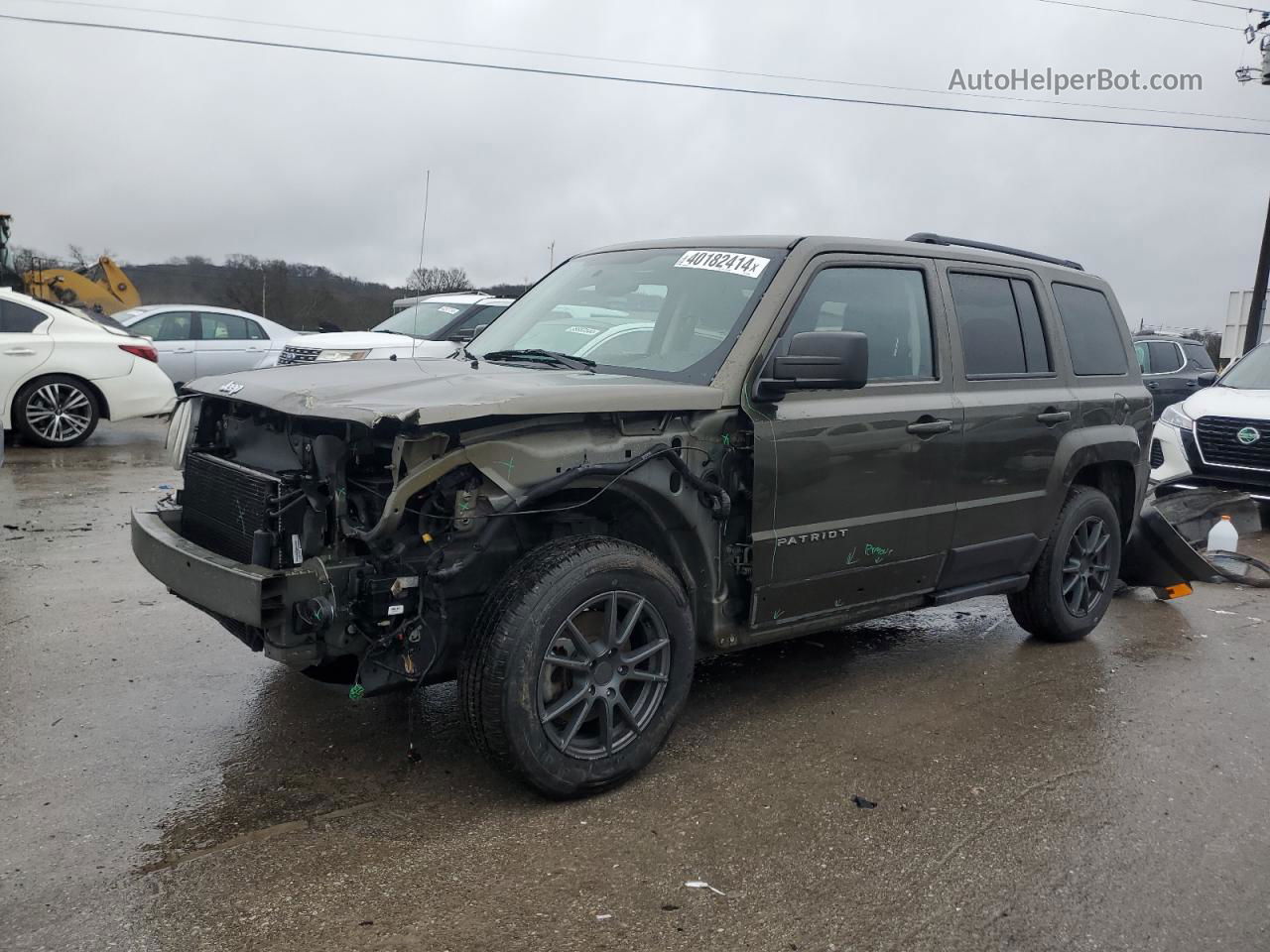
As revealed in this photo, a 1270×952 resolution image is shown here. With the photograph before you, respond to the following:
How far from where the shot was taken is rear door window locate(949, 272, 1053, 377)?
4914mm

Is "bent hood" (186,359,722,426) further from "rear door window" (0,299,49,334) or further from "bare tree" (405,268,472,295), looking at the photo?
"rear door window" (0,299,49,334)

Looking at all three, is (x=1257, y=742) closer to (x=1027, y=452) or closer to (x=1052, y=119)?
(x=1027, y=452)

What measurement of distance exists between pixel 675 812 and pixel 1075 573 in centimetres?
309

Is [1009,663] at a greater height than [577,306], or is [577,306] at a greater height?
[577,306]

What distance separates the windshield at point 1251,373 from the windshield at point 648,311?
7794 millimetres

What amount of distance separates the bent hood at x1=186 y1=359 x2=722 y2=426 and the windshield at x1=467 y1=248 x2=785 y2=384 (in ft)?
0.72

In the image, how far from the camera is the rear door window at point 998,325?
4.91 meters

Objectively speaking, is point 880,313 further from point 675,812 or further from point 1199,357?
point 1199,357

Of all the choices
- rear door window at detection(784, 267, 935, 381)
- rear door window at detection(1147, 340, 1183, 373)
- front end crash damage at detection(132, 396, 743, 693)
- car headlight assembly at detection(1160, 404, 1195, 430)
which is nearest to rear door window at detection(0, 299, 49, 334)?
front end crash damage at detection(132, 396, 743, 693)

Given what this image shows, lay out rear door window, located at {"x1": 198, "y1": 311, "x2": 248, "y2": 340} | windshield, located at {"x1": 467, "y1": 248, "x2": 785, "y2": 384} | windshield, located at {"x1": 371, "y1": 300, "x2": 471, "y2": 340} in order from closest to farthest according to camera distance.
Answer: windshield, located at {"x1": 467, "y1": 248, "x2": 785, "y2": 384}, windshield, located at {"x1": 371, "y1": 300, "x2": 471, "y2": 340}, rear door window, located at {"x1": 198, "y1": 311, "x2": 248, "y2": 340}

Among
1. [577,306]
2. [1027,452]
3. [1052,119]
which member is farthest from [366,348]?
[1052,119]

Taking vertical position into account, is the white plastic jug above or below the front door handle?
below

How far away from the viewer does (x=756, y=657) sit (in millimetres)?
5266

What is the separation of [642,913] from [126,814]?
171cm
